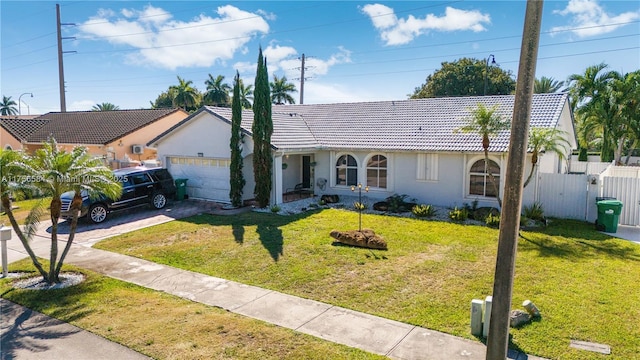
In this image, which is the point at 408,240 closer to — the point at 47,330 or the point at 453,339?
the point at 453,339

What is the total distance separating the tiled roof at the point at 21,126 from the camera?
103 ft

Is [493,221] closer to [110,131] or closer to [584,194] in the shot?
[584,194]

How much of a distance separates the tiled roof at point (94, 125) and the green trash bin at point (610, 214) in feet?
87.9

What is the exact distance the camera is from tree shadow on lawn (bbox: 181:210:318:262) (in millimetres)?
12789

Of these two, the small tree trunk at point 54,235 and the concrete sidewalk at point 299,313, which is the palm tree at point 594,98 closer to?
the concrete sidewalk at point 299,313

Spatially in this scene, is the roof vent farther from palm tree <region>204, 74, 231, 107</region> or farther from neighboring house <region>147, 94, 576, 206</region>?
palm tree <region>204, 74, 231, 107</region>

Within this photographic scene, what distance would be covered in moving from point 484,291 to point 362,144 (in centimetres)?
1172

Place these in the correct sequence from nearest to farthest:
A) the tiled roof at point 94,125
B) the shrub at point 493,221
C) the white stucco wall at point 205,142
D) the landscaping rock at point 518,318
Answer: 1. the landscaping rock at point 518,318
2. the shrub at point 493,221
3. the white stucco wall at point 205,142
4. the tiled roof at point 94,125

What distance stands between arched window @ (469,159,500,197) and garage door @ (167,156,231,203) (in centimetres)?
1095

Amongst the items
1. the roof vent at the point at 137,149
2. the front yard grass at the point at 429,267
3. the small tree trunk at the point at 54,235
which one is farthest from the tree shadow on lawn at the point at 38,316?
the roof vent at the point at 137,149

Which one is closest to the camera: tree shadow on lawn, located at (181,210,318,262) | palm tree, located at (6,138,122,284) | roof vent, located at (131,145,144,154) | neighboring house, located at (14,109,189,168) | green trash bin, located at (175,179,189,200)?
palm tree, located at (6,138,122,284)

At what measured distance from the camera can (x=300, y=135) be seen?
69.9 ft

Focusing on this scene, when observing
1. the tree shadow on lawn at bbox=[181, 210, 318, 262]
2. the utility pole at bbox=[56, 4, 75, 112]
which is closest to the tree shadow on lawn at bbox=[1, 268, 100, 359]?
the tree shadow on lawn at bbox=[181, 210, 318, 262]

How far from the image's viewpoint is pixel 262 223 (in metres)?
15.6
